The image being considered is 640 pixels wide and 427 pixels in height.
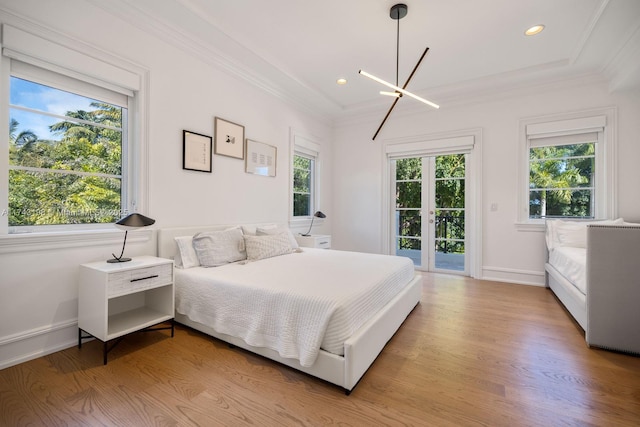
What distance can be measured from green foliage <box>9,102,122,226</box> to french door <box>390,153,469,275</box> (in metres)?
4.07

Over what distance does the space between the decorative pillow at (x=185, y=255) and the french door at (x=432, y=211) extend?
3.46 m

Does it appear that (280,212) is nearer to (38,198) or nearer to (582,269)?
(38,198)

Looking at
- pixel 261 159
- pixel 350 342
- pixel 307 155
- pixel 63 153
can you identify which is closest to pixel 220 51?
pixel 261 159

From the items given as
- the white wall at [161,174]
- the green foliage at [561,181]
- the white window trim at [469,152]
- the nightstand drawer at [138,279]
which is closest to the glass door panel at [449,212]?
the white window trim at [469,152]

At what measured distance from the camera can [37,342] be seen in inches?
80.0

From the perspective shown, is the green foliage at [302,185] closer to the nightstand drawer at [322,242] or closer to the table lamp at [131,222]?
the nightstand drawer at [322,242]

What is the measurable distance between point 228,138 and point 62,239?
1.87 metres

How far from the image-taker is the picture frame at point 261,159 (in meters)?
3.71

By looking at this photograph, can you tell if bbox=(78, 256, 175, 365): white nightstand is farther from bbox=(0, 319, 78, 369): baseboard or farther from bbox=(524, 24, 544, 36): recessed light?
bbox=(524, 24, 544, 36): recessed light

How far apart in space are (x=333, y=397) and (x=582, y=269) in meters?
2.45

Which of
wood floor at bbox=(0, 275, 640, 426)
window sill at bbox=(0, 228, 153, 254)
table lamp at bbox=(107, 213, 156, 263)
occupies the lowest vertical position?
wood floor at bbox=(0, 275, 640, 426)

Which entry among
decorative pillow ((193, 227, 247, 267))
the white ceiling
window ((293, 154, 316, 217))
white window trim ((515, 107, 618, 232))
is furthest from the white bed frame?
white window trim ((515, 107, 618, 232))

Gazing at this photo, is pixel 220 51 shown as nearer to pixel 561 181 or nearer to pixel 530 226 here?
pixel 530 226

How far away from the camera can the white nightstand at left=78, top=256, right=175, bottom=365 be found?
1944mm
